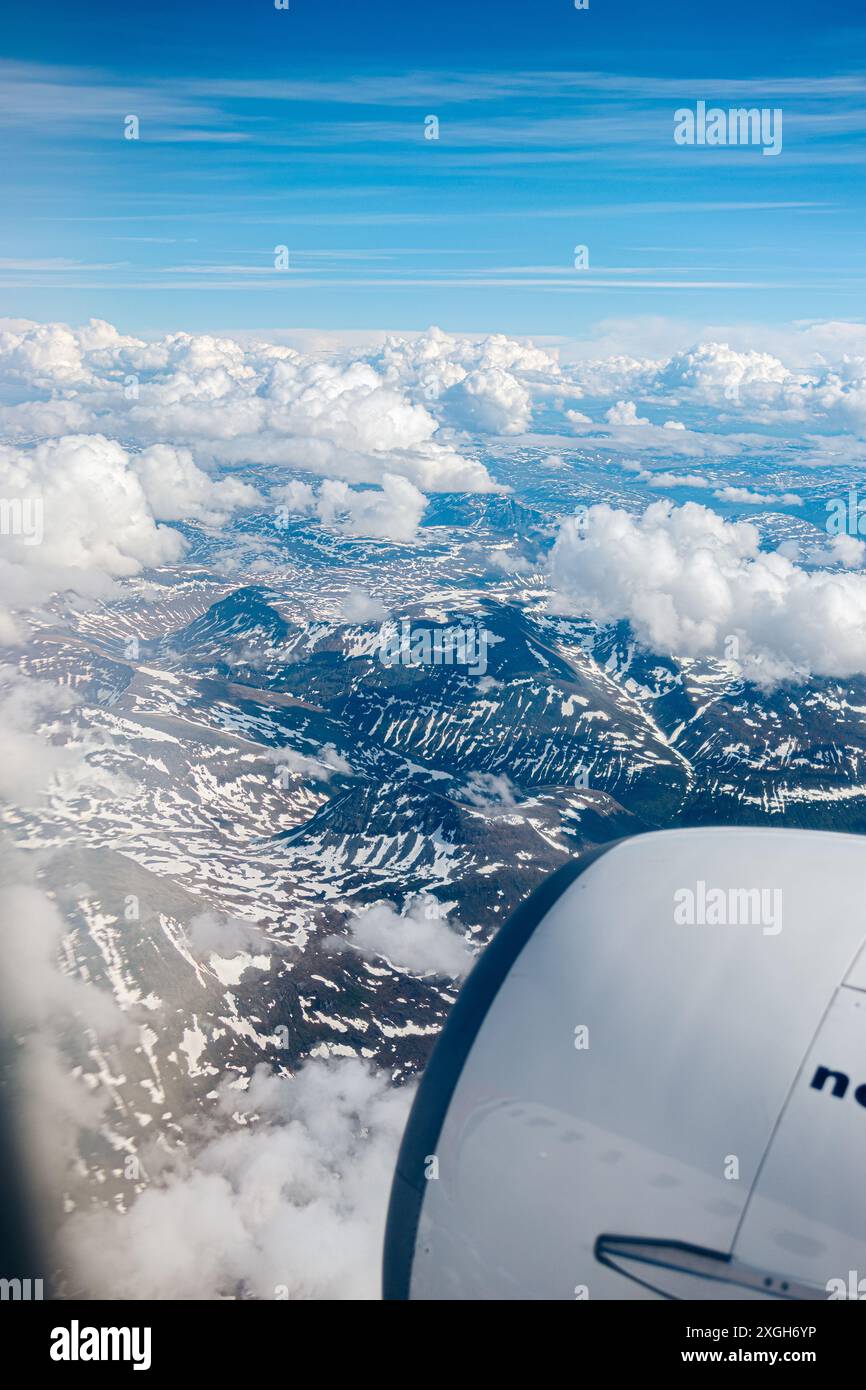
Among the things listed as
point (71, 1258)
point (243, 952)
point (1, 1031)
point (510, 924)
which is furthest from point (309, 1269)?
point (510, 924)

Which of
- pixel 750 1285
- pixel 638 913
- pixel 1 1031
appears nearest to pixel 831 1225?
pixel 750 1285

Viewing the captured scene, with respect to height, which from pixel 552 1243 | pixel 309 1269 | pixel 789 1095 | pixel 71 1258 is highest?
pixel 789 1095

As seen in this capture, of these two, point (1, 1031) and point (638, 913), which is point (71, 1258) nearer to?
point (1, 1031)

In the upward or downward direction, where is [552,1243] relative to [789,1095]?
downward

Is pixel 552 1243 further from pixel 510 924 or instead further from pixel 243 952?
pixel 243 952

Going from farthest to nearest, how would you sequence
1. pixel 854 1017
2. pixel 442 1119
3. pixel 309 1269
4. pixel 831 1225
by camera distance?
pixel 309 1269 < pixel 442 1119 < pixel 854 1017 < pixel 831 1225

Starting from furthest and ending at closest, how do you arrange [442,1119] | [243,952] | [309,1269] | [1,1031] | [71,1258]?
1. [243,952]
2. [1,1031]
3. [309,1269]
4. [71,1258]
5. [442,1119]

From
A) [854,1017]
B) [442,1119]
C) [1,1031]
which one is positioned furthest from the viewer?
[1,1031]

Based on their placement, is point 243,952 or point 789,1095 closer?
point 789,1095

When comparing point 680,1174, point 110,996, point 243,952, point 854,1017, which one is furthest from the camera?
point 243,952
